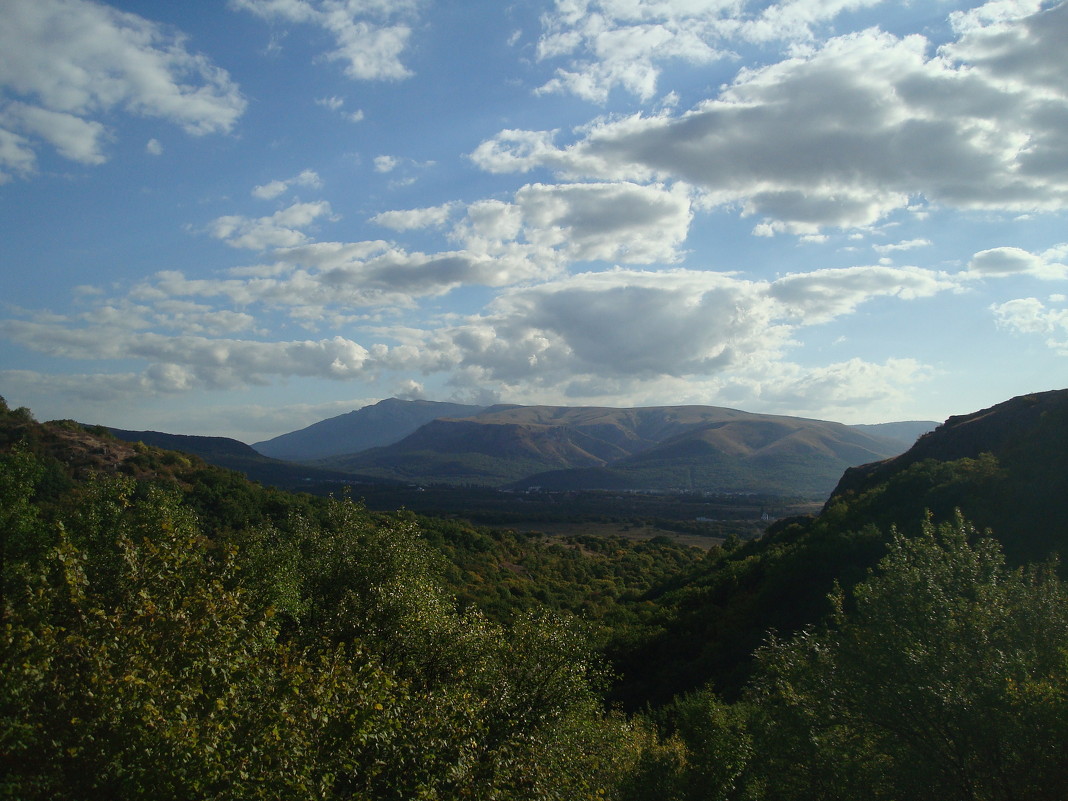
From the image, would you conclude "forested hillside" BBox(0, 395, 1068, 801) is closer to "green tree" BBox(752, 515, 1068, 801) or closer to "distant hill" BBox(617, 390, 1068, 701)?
"green tree" BBox(752, 515, 1068, 801)

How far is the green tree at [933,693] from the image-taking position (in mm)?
12367

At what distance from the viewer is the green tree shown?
40.6 feet

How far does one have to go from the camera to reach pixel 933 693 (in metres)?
13.1

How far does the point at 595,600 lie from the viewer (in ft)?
271

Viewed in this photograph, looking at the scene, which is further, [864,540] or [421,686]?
[864,540]

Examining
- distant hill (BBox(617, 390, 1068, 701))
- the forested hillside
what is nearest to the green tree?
the forested hillside

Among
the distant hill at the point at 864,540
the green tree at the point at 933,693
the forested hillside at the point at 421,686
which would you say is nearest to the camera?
the forested hillside at the point at 421,686

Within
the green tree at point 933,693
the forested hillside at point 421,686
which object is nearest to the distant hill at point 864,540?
the forested hillside at point 421,686

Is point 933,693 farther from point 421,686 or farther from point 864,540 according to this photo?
point 864,540

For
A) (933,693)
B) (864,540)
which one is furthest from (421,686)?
(864,540)

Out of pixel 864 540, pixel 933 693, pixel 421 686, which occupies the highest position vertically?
pixel 933 693

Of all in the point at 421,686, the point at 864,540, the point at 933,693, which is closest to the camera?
the point at 933,693

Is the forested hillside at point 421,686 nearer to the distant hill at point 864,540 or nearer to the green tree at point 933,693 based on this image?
the green tree at point 933,693

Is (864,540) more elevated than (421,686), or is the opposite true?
(864,540)
